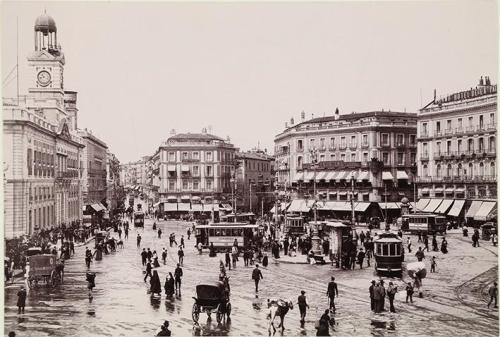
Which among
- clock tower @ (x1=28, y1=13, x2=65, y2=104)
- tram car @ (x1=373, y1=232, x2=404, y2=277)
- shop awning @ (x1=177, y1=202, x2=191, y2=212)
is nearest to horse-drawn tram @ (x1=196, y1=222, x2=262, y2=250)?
tram car @ (x1=373, y1=232, x2=404, y2=277)

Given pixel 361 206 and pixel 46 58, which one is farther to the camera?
pixel 361 206

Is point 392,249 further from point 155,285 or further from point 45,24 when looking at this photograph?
point 45,24

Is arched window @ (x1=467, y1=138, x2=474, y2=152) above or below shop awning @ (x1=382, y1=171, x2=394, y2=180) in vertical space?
above

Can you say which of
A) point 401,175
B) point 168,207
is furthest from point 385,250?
point 168,207

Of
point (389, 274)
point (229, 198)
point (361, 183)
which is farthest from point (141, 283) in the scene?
point (229, 198)

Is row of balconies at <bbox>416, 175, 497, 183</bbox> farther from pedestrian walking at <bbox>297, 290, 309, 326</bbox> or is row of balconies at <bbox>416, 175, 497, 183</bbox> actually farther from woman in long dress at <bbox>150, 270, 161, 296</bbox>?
woman in long dress at <bbox>150, 270, 161, 296</bbox>

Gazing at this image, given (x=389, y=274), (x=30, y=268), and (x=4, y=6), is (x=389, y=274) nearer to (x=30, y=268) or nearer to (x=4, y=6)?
(x=30, y=268)
